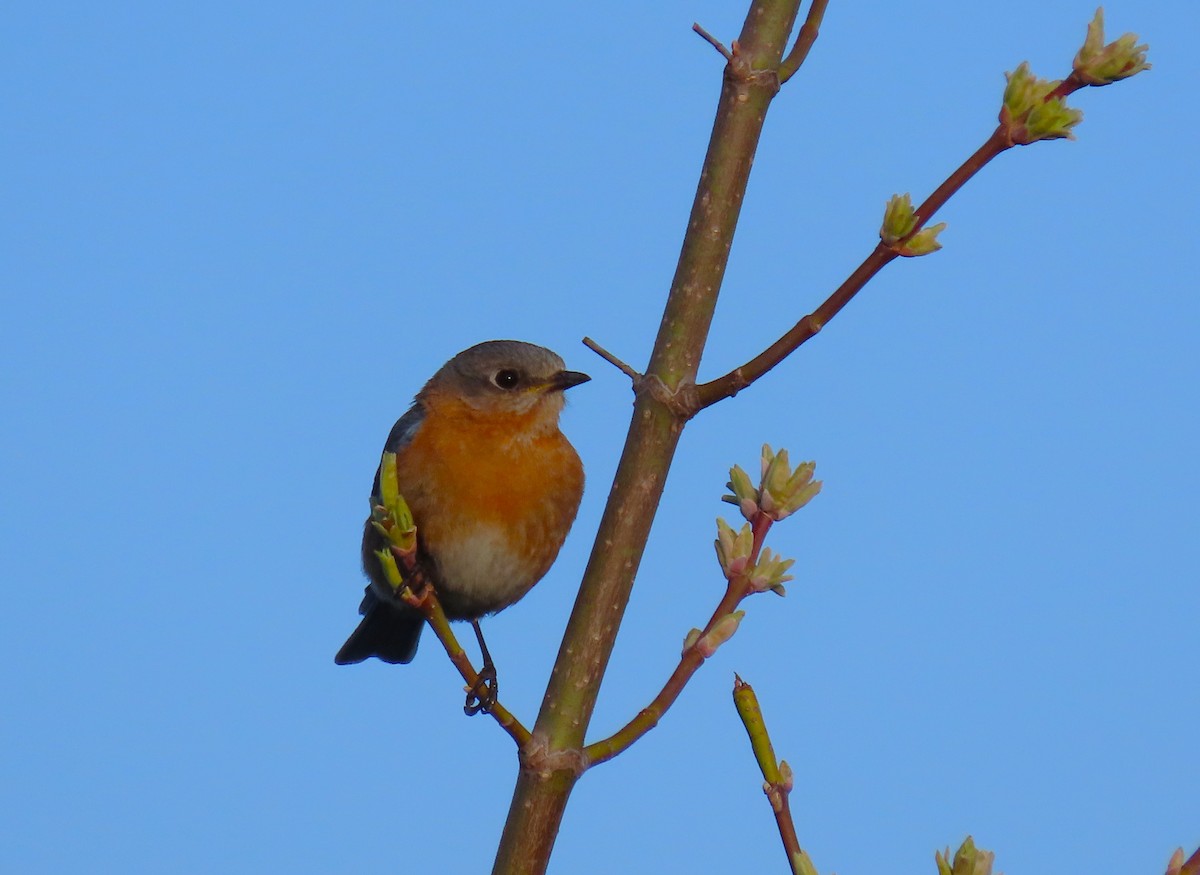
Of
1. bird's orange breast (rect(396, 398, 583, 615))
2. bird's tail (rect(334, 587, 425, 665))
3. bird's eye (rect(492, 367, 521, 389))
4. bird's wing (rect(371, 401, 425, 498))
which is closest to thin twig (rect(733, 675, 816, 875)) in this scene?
bird's orange breast (rect(396, 398, 583, 615))

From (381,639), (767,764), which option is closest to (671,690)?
(767,764)

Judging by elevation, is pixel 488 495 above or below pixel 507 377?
below

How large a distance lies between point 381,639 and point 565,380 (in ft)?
8.15

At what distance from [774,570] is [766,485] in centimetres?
19

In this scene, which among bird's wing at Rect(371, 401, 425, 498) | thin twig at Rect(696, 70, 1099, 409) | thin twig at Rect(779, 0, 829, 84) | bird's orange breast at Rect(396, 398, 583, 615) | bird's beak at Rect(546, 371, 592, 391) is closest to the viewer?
thin twig at Rect(696, 70, 1099, 409)

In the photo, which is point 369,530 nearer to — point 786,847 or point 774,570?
point 774,570

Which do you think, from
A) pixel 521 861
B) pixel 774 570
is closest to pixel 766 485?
pixel 774 570

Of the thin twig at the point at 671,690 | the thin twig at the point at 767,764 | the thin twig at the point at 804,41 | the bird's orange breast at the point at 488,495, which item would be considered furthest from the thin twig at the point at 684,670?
the bird's orange breast at the point at 488,495

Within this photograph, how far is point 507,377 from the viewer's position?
24.5 ft

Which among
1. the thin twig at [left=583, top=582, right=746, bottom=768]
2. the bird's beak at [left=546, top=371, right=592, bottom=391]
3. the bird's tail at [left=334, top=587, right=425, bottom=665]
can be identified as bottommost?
the thin twig at [left=583, top=582, right=746, bottom=768]

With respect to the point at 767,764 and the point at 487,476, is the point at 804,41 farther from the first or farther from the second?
the point at 487,476

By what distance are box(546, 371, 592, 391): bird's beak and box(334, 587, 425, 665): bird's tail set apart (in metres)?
2.17

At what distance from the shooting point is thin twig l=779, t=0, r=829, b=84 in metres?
3.41

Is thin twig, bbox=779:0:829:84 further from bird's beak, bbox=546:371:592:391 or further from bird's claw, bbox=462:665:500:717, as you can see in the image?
bird's beak, bbox=546:371:592:391
